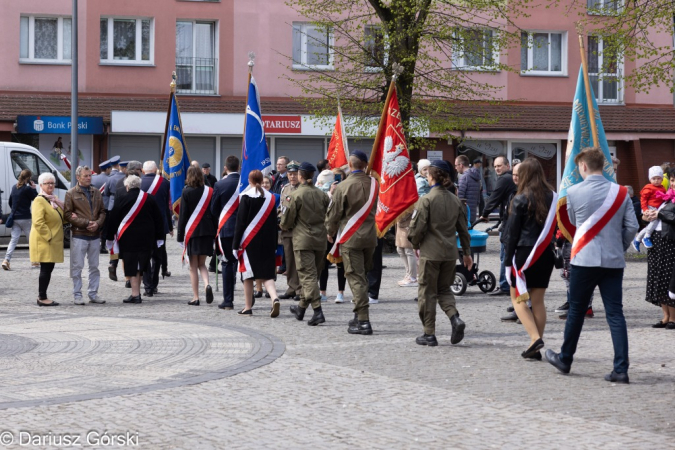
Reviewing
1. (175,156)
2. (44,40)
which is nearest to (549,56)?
(44,40)

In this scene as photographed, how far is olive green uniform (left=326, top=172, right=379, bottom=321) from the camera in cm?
1157

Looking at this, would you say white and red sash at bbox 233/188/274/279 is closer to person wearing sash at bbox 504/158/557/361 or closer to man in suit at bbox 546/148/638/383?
person wearing sash at bbox 504/158/557/361

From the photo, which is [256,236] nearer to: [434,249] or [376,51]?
[434,249]

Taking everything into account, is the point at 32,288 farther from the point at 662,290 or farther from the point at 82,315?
the point at 662,290

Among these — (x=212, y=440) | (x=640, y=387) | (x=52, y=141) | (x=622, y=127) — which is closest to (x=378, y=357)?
(x=640, y=387)

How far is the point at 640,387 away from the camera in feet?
27.4

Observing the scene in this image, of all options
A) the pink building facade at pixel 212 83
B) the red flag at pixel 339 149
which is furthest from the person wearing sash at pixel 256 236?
the pink building facade at pixel 212 83

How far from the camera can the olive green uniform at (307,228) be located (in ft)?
40.8

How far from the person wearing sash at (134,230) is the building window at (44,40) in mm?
19441

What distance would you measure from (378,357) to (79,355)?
281 centimetres

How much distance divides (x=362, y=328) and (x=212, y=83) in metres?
24.4

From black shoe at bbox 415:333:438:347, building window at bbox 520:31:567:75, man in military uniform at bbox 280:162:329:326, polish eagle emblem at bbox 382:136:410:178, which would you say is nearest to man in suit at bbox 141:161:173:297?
man in military uniform at bbox 280:162:329:326

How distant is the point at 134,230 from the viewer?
15.0 meters

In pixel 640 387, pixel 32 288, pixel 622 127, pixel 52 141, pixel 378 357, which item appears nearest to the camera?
pixel 640 387
